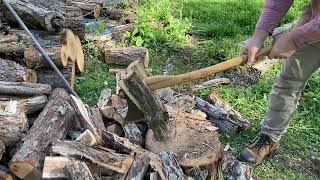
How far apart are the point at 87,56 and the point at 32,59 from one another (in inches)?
48.2

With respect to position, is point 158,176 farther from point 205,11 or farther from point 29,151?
point 205,11

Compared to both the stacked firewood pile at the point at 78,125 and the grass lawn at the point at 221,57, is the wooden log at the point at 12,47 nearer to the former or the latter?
the stacked firewood pile at the point at 78,125

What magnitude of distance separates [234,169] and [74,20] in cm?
291

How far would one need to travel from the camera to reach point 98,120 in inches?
165

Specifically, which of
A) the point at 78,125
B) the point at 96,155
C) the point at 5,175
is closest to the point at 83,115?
the point at 78,125

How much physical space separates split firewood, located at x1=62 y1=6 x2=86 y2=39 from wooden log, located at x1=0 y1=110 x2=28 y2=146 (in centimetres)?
202

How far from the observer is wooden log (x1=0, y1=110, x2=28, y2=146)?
371 centimetres

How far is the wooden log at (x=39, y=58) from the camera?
4812 mm

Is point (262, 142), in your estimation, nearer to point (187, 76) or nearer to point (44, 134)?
point (187, 76)

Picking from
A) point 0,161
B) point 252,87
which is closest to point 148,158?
point 0,161

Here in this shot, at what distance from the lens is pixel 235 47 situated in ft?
20.3

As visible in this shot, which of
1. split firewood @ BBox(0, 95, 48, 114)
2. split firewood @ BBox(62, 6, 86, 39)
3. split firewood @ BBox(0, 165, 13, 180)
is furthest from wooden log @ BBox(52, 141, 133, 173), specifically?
split firewood @ BBox(62, 6, 86, 39)

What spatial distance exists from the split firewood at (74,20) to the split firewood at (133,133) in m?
2.02

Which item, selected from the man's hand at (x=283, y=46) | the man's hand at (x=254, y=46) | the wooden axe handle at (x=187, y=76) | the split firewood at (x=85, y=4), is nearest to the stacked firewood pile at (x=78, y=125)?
the wooden axe handle at (x=187, y=76)
